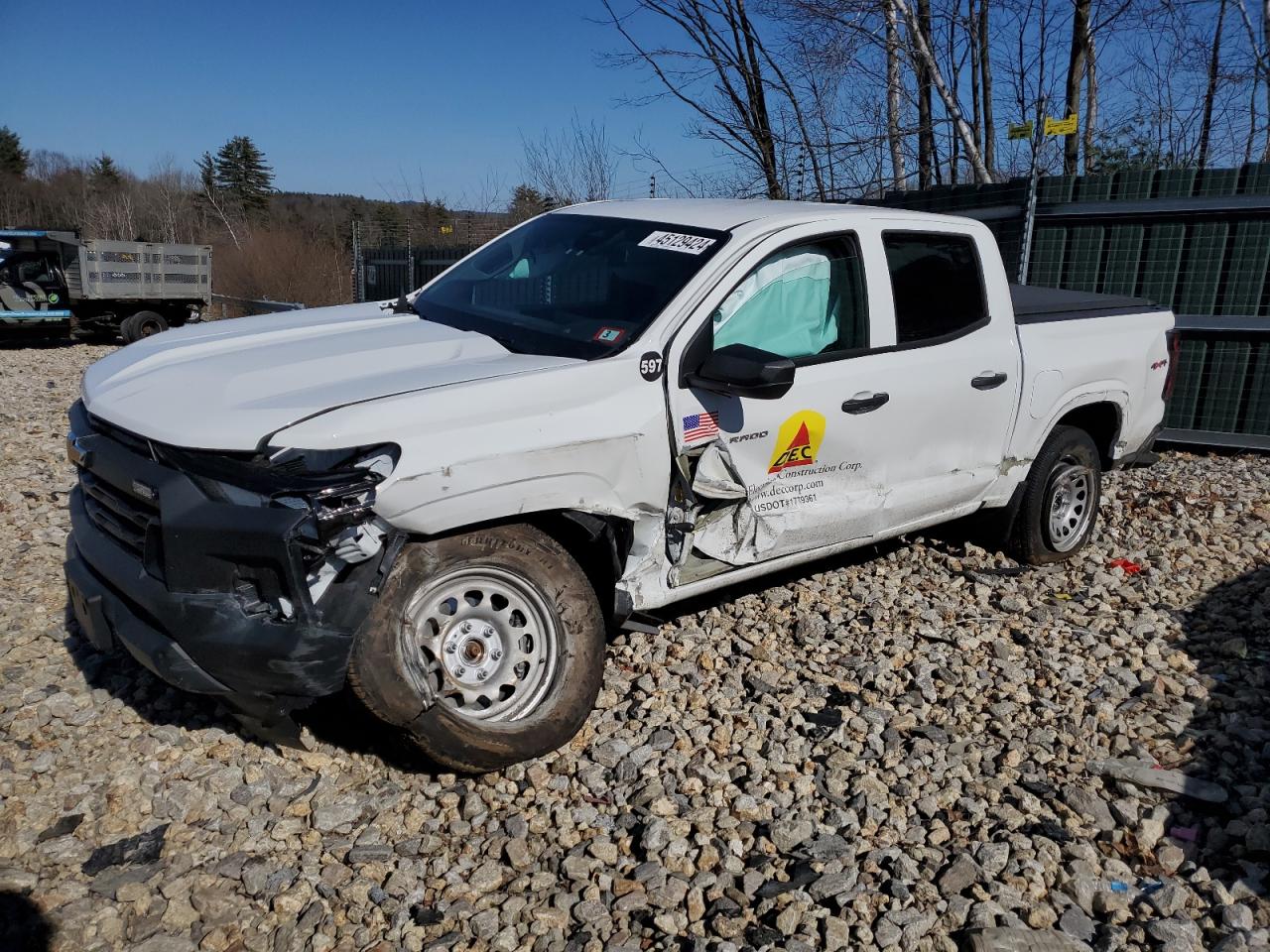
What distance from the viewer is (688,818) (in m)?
3.25

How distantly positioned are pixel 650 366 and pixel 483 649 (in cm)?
115

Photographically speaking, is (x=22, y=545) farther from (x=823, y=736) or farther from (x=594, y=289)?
(x=823, y=736)

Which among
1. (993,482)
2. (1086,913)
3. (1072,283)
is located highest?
(1072,283)

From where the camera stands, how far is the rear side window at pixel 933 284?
4.42 metres

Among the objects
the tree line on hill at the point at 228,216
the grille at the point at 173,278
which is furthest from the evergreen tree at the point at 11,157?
the grille at the point at 173,278

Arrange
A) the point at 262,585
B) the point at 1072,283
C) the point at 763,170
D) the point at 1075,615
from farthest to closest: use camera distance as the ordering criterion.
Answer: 1. the point at 763,170
2. the point at 1072,283
3. the point at 1075,615
4. the point at 262,585

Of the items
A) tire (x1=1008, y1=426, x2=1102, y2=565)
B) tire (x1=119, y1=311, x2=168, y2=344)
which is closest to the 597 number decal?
tire (x1=1008, y1=426, x2=1102, y2=565)

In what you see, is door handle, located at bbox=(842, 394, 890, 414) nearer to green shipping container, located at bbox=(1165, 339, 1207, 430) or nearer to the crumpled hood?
the crumpled hood

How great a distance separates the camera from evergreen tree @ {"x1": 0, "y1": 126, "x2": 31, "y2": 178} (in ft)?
241

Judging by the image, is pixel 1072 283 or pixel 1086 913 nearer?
pixel 1086 913

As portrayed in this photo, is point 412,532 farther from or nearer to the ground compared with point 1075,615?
farther from the ground

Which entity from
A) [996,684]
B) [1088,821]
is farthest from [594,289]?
[1088,821]

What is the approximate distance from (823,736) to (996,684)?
0.98 metres

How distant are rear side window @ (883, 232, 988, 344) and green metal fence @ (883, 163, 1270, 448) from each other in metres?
4.97
